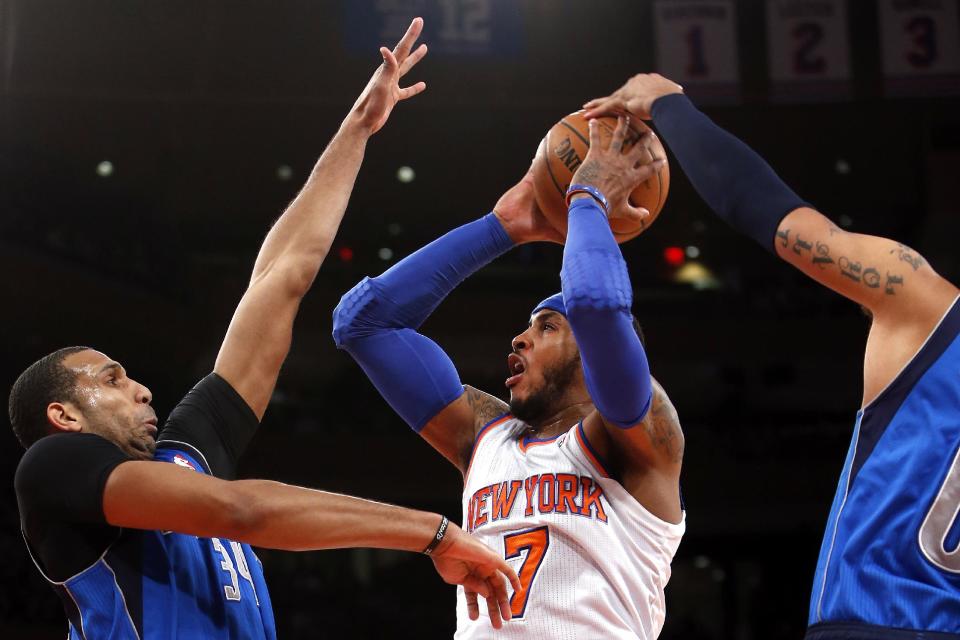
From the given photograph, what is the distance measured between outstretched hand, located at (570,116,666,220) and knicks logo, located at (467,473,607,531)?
0.85 m

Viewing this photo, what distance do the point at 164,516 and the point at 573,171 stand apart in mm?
1772

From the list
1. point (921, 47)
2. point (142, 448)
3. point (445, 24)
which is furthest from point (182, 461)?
point (921, 47)

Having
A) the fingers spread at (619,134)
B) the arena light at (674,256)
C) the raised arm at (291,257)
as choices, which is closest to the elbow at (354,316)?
the raised arm at (291,257)

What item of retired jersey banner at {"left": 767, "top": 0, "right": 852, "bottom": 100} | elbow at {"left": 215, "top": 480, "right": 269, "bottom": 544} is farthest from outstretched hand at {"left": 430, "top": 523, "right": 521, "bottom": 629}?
retired jersey banner at {"left": 767, "top": 0, "right": 852, "bottom": 100}

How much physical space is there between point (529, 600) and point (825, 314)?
13.9 meters

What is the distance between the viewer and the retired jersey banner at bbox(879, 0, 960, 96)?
385 inches

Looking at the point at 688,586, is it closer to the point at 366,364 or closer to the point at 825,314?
the point at 825,314

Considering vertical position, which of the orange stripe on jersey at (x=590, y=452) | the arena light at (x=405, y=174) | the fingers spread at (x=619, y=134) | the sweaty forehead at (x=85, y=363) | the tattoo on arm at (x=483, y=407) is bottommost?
the orange stripe on jersey at (x=590, y=452)

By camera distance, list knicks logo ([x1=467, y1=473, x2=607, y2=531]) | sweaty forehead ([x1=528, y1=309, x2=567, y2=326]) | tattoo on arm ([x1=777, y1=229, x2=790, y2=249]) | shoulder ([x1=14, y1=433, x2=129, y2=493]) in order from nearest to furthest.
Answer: tattoo on arm ([x1=777, y1=229, x2=790, y2=249]) → shoulder ([x1=14, y1=433, x2=129, y2=493]) → knicks logo ([x1=467, y1=473, x2=607, y2=531]) → sweaty forehead ([x1=528, y1=309, x2=567, y2=326])

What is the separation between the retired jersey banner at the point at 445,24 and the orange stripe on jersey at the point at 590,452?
7.47m

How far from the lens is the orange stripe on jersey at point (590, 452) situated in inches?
119

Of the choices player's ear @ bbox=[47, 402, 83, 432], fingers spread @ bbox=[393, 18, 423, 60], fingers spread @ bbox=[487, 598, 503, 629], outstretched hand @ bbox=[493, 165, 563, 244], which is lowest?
fingers spread @ bbox=[487, 598, 503, 629]

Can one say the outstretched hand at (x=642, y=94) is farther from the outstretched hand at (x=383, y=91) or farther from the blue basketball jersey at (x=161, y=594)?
the blue basketball jersey at (x=161, y=594)

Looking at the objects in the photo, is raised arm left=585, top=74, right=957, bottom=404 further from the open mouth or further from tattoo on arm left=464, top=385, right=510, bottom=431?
tattoo on arm left=464, top=385, right=510, bottom=431
